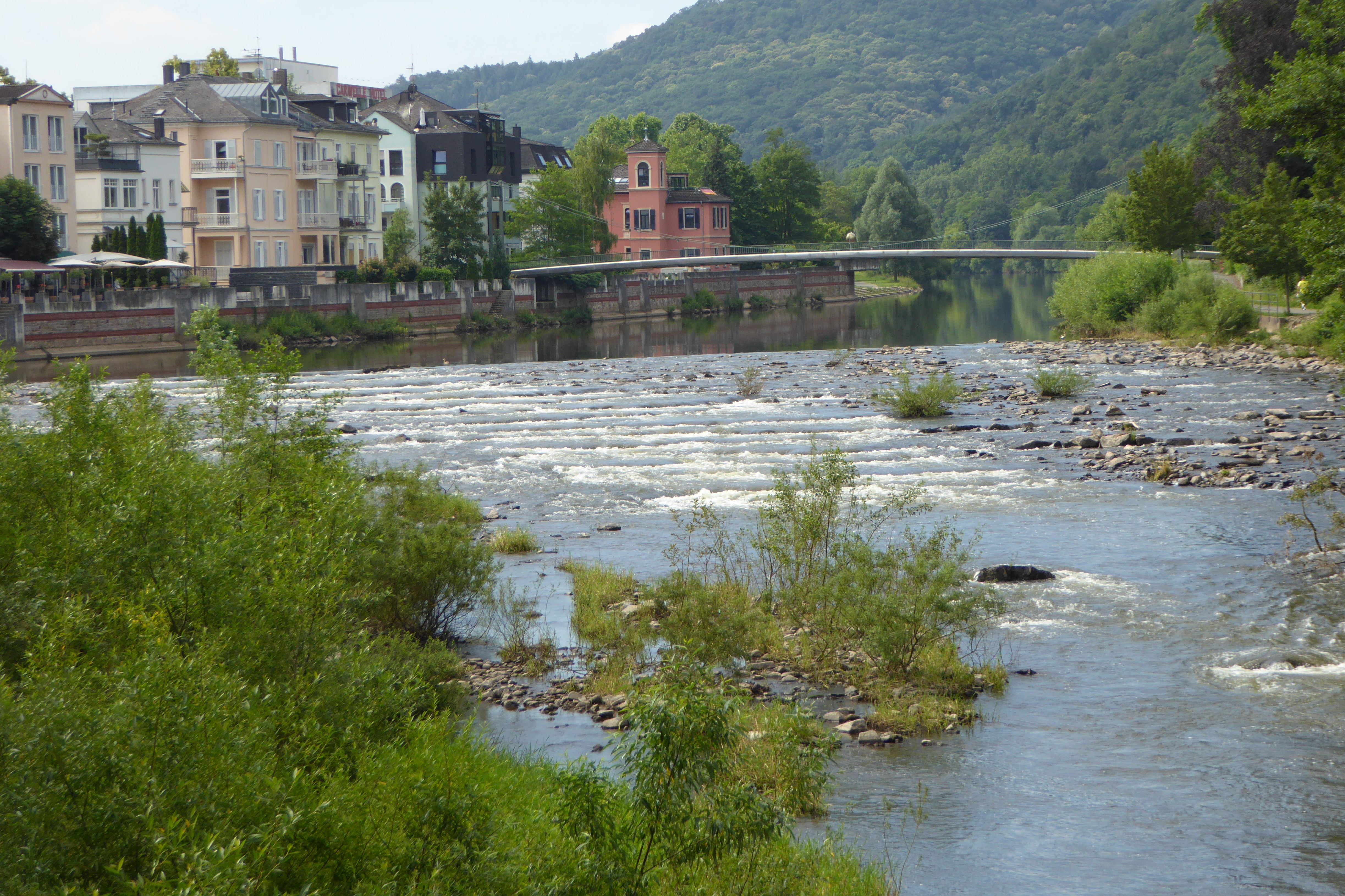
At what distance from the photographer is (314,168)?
76.9 m

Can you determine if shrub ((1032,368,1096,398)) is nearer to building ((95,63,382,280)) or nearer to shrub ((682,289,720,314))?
building ((95,63,382,280))

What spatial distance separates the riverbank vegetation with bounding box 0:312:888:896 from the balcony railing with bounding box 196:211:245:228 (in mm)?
65490

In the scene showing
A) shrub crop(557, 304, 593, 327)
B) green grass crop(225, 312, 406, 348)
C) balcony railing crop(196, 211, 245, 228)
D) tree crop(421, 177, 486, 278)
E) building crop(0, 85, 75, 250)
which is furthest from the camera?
shrub crop(557, 304, 593, 327)

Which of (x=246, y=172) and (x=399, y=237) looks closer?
(x=246, y=172)

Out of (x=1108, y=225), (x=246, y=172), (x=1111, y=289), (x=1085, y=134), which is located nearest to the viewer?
(x=1111, y=289)

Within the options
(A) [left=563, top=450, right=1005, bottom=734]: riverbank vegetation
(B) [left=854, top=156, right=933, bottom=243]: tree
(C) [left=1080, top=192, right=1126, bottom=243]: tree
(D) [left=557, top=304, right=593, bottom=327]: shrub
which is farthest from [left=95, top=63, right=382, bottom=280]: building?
(B) [left=854, top=156, right=933, bottom=243]: tree

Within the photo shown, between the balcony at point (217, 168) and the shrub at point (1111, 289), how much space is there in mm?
43140


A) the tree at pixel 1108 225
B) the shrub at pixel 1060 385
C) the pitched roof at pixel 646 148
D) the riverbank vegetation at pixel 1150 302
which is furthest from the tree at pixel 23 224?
the tree at pixel 1108 225

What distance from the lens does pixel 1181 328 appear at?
4881 cm

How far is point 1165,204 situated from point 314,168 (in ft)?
152

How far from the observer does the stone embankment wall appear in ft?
178

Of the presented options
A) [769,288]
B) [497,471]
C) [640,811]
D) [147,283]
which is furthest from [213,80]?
[640,811]

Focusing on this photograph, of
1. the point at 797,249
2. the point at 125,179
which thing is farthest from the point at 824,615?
the point at 797,249

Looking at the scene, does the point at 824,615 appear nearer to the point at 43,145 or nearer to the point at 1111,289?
the point at 1111,289
